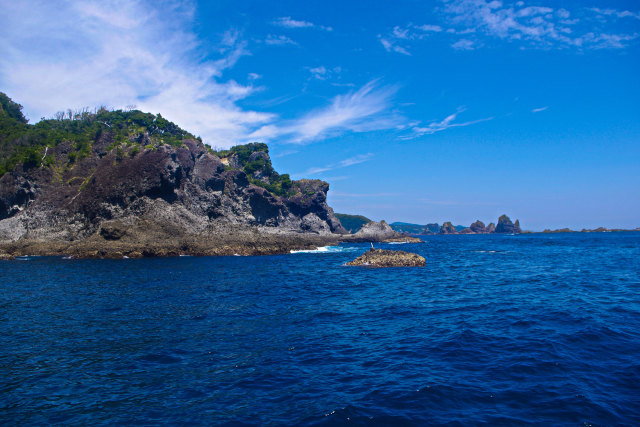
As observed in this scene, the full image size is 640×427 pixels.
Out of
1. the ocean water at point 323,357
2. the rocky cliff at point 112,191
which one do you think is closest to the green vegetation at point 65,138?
the rocky cliff at point 112,191

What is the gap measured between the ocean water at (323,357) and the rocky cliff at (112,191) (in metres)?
46.9

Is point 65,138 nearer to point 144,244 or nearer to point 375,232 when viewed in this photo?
point 144,244

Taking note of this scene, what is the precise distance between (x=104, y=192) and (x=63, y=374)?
7015 cm

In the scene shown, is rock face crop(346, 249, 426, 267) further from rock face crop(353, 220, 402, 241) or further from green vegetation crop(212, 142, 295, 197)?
green vegetation crop(212, 142, 295, 197)

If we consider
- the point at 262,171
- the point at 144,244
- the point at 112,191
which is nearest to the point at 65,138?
the point at 112,191

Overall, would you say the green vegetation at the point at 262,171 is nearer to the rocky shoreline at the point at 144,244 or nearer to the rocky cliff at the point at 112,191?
the rocky cliff at the point at 112,191

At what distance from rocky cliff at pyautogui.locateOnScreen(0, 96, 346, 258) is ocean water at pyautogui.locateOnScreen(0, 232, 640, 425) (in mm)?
46920

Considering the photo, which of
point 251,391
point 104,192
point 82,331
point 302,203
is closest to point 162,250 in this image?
point 104,192

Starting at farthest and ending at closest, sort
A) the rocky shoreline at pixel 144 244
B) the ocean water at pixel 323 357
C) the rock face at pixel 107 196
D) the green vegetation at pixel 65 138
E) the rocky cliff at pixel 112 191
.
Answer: the green vegetation at pixel 65 138, the rock face at pixel 107 196, the rocky cliff at pixel 112 191, the rocky shoreline at pixel 144 244, the ocean water at pixel 323 357

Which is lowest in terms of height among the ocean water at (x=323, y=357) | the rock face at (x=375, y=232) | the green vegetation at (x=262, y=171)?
the ocean water at (x=323, y=357)

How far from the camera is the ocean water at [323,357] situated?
382 inches

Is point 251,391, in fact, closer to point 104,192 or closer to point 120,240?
point 120,240

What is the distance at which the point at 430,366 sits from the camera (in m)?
12.6

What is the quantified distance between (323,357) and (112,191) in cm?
7249
